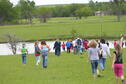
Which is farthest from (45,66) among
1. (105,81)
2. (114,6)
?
(114,6)

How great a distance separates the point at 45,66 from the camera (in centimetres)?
2353

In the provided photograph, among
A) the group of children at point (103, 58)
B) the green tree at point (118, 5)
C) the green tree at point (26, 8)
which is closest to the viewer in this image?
the group of children at point (103, 58)

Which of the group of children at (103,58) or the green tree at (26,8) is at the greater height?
the group of children at (103,58)

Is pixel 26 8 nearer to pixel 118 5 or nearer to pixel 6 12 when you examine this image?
pixel 6 12

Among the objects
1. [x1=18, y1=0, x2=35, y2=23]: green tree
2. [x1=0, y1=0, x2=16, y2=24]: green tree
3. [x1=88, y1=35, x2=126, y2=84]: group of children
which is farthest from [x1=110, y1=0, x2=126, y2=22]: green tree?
[x1=88, y1=35, x2=126, y2=84]: group of children

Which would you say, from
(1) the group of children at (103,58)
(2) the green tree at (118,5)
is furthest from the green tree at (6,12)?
(1) the group of children at (103,58)

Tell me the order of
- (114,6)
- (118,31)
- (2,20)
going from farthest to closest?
(114,6) < (2,20) < (118,31)

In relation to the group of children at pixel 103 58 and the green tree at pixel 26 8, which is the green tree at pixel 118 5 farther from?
the group of children at pixel 103 58

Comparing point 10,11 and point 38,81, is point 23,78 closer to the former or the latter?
point 38,81

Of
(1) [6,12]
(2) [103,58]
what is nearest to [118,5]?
(1) [6,12]

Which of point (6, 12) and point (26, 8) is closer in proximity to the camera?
point (6, 12)

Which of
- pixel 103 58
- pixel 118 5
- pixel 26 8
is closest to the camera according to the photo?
pixel 103 58

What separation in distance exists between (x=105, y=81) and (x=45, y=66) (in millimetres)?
7244

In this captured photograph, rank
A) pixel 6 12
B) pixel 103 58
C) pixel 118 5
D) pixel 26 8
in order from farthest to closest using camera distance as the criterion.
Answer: pixel 26 8, pixel 118 5, pixel 6 12, pixel 103 58
